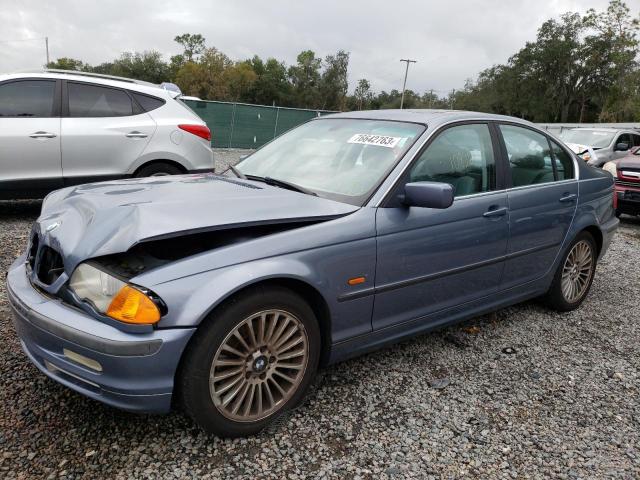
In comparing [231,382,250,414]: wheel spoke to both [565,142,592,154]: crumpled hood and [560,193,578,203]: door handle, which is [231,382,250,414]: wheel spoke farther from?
[565,142,592,154]: crumpled hood

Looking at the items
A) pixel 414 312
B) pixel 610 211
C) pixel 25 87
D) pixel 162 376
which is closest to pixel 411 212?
pixel 414 312

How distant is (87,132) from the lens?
227 inches

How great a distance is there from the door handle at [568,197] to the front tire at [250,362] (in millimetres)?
2488

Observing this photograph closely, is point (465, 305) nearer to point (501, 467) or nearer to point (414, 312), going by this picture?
point (414, 312)

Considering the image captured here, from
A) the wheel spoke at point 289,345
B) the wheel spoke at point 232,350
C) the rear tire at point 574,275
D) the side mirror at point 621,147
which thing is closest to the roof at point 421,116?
the rear tire at point 574,275

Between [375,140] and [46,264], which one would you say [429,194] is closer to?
[375,140]

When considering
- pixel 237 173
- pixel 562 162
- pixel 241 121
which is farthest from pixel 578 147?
pixel 237 173

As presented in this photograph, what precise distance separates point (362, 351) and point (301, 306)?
59 cm

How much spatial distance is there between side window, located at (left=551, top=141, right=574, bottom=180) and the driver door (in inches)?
33.3

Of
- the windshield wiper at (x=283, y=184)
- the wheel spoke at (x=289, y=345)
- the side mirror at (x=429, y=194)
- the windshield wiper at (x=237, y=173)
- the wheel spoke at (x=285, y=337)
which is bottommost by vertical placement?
the wheel spoke at (x=289, y=345)

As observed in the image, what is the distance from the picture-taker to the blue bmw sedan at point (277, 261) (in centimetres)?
214

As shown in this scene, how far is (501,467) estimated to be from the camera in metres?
2.38

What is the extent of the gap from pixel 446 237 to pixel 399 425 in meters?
1.11

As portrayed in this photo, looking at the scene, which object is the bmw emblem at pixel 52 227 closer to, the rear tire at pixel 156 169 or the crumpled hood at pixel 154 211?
the crumpled hood at pixel 154 211
